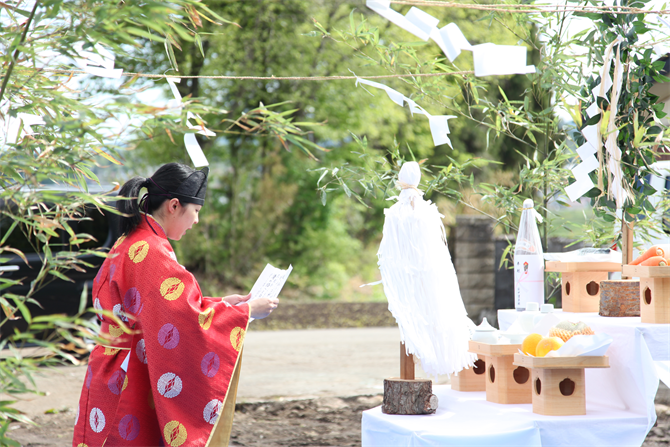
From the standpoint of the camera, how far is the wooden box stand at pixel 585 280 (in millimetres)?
2385

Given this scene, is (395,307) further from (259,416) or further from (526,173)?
(259,416)

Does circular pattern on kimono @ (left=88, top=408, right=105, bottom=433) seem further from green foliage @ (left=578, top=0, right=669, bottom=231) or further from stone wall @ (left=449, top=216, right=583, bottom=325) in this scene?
stone wall @ (left=449, top=216, right=583, bottom=325)

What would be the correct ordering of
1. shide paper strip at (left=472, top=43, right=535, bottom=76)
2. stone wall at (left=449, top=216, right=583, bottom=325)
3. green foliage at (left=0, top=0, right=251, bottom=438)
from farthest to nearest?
stone wall at (left=449, top=216, right=583, bottom=325)
shide paper strip at (left=472, top=43, right=535, bottom=76)
green foliage at (left=0, top=0, right=251, bottom=438)

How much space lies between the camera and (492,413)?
1.95 m

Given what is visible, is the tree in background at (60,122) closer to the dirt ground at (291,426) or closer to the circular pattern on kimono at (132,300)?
the circular pattern on kimono at (132,300)

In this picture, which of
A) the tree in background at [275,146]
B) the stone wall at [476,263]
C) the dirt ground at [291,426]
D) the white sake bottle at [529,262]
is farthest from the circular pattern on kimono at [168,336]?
the tree in background at [275,146]

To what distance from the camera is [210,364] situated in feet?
6.56

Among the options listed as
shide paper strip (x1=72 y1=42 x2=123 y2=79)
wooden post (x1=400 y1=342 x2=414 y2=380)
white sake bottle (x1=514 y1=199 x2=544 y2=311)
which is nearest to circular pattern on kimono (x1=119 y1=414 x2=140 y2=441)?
wooden post (x1=400 y1=342 x2=414 y2=380)

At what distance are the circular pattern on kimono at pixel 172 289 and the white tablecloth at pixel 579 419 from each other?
0.73 metres

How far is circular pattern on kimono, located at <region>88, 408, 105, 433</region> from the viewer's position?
1.98m

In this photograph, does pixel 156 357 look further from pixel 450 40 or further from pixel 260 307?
pixel 450 40

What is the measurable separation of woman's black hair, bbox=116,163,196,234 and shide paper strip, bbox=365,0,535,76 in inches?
39.8

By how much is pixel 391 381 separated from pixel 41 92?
1325 millimetres

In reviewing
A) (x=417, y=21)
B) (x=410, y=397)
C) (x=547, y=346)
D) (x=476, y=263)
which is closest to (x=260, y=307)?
(x=410, y=397)
